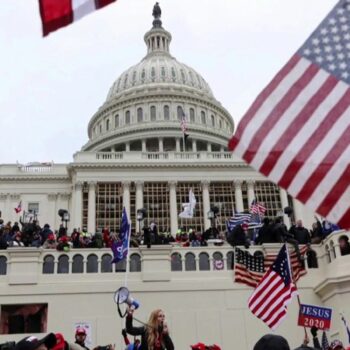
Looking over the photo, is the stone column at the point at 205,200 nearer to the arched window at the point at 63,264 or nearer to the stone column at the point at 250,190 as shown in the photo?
the stone column at the point at 250,190

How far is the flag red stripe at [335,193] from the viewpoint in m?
5.49

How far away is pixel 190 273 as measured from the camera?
24.1 meters

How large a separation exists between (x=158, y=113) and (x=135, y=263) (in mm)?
63508

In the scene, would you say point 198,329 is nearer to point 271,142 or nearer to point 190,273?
point 190,273

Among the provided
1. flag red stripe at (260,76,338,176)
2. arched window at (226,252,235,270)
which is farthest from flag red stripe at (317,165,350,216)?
arched window at (226,252,235,270)

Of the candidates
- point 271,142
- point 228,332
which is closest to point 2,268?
point 228,332

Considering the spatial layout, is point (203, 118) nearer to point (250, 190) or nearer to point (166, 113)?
point (166, 113)

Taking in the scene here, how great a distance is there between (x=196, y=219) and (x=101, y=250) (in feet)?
115

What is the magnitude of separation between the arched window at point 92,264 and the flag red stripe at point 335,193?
753 inches

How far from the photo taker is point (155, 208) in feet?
194

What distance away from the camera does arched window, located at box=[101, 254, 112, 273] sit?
78.6 ft

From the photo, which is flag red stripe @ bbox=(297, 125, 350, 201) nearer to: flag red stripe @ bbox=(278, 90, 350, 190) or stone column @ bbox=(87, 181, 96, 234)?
flag red stripe @ bbox=(278, 90, 350, 190)

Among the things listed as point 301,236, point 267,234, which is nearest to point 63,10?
point 267,234

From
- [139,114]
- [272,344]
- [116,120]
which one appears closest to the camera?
[272,344]
